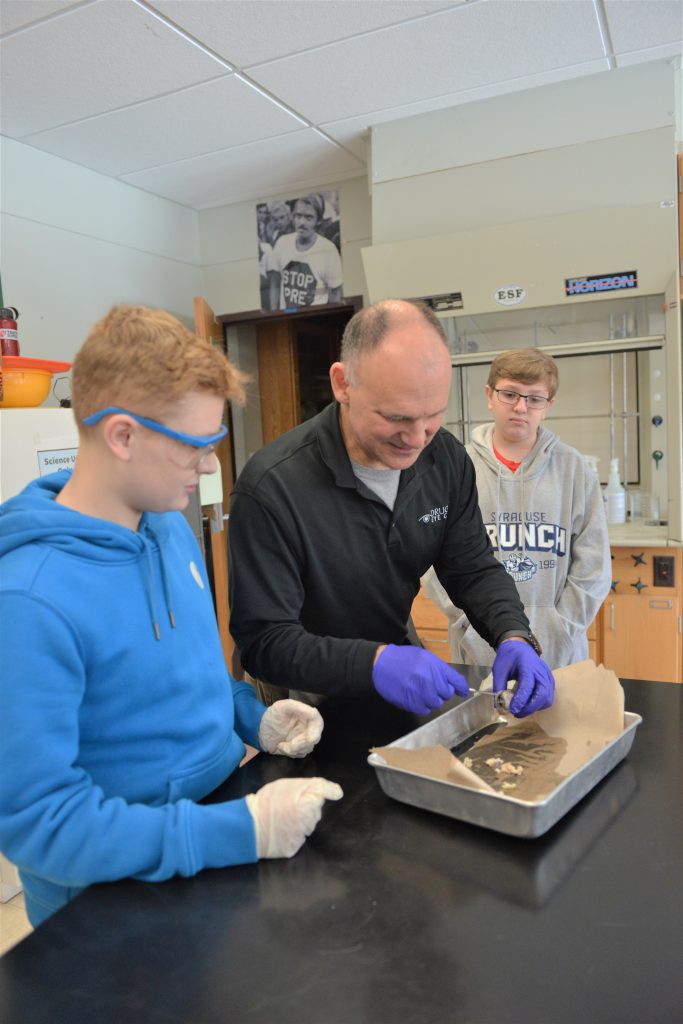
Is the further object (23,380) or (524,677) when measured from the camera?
(23,380)

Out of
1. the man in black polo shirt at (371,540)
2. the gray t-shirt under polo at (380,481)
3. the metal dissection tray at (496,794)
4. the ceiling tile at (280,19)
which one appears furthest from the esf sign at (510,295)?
A: the metal dissection tray at (496,794)

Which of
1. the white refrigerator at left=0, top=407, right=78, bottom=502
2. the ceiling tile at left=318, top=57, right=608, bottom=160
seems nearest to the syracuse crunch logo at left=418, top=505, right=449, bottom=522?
the white refrigerator at left=0, top=407, right=78, bottom=502

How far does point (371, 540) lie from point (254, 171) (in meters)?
2.98

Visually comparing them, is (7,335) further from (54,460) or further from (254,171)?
(254,171)

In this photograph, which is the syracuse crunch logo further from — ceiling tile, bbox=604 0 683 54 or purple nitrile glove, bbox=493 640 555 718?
ceiling tile, bbox=604 0 683 54

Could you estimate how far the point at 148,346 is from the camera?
0.83 meters

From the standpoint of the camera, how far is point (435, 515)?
1.50m

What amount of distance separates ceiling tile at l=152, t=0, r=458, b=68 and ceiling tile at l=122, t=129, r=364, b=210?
0.79 meters

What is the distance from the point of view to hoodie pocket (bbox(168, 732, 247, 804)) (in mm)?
892

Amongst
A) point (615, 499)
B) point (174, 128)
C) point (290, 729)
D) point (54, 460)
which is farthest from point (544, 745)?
point (174, 128)

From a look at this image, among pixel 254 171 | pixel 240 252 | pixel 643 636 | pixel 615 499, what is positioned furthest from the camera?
pixel 240 252

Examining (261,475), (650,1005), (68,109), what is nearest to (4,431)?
(261,475)

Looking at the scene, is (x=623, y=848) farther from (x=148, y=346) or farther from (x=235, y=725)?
(x=148, y=346)

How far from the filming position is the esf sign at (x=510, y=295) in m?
3.10
